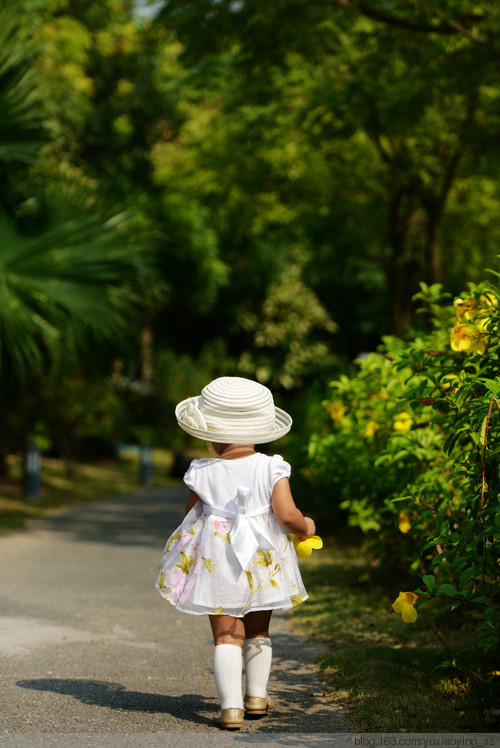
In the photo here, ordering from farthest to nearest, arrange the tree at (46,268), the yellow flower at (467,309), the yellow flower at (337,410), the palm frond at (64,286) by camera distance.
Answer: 1. the tree at (46,268)
2. the palm frond at (64,286)
3. the yellow flower at (337,410)
4. the yellow flower at (467,309)

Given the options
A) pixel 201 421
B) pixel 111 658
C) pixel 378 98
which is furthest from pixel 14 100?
pixel 201 421

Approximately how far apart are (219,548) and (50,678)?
1280 millimetres

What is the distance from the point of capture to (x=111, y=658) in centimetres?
477

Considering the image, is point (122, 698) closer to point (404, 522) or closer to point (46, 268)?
point (404, 522)

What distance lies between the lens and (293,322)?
27.6 m

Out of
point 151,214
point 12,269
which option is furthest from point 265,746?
point 151,214

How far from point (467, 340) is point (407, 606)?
4.12ft

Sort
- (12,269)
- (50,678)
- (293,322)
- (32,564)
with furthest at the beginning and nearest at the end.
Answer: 1. (293,322)
2. (12,269)
3. (32,564)
4. (50,678)

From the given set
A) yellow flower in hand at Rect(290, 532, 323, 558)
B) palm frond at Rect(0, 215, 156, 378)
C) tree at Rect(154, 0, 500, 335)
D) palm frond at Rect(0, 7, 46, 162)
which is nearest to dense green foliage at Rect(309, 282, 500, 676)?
yellow flower in hand at Rect(290, 532, 323, 558)

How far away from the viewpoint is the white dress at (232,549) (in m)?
3.58

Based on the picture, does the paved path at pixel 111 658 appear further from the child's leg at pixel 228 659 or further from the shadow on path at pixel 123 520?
the shadow on path at pixel 123 520

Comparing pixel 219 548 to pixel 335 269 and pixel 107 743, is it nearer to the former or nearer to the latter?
pixel 107 743

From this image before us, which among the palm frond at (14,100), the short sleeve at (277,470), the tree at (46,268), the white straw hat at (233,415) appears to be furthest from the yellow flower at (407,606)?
the palm frond at (14,100)

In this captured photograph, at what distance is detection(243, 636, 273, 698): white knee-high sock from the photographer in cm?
367
